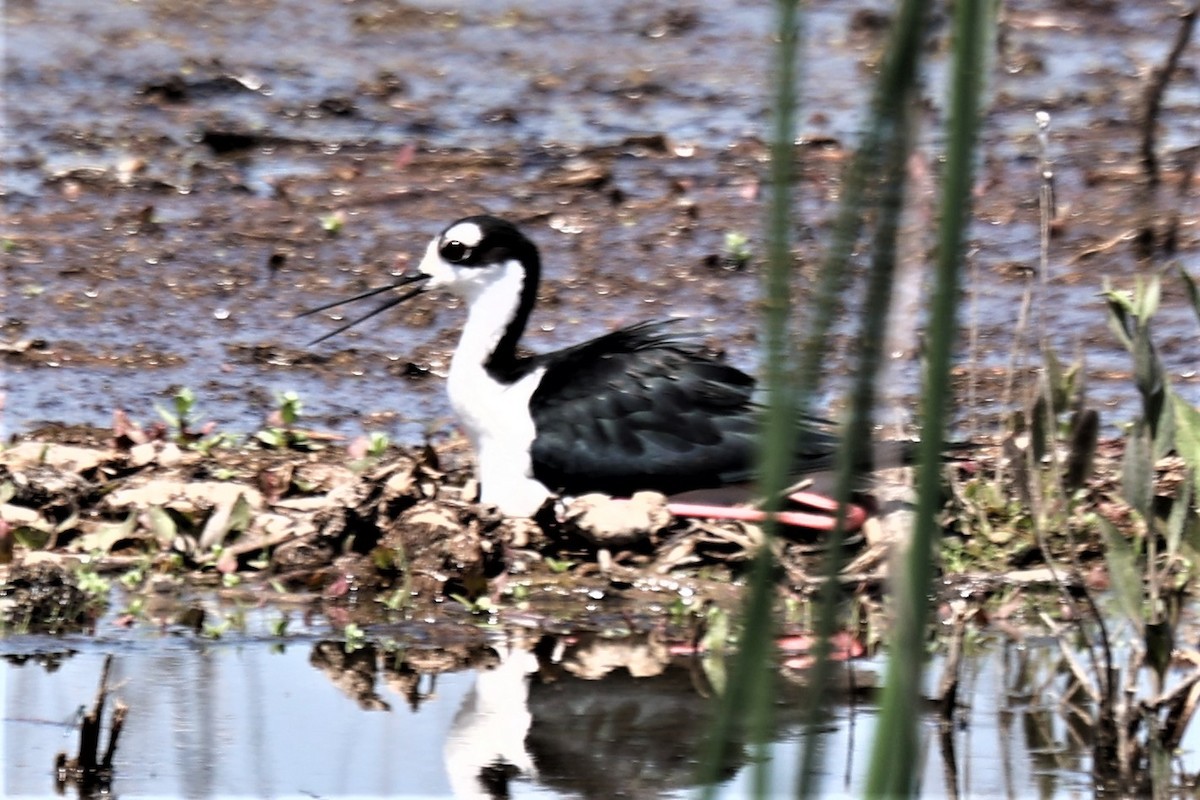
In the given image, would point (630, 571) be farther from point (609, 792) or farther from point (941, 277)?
point (941, 277)

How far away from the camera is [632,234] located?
8.91 meters

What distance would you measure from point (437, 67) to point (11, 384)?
16.3 feet

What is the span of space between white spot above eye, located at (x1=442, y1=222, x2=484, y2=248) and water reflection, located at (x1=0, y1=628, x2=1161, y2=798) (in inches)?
72.5

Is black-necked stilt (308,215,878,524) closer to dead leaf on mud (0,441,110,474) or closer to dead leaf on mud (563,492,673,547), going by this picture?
dead leaf on mud (563,492,673,547)

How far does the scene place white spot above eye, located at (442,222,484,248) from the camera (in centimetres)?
648

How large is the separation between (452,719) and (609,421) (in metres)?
1.61

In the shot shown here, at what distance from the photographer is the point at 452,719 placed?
4289mm

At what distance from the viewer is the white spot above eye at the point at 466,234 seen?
6.48 metres

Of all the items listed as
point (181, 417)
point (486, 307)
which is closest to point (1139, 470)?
point (486, 307)

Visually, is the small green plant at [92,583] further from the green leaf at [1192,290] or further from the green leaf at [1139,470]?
the green leaf at [1192,290]

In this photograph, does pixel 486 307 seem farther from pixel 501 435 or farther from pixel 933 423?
pixel 933 423

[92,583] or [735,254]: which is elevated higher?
[735,254]

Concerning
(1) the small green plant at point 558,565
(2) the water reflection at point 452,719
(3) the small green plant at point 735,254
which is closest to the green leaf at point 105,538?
(2) the water reflection at point 452,719

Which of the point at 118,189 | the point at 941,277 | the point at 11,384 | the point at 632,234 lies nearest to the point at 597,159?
the point at 632,234
